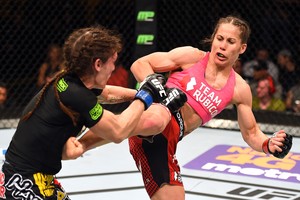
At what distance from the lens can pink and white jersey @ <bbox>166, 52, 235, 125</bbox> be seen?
2744 millimetres

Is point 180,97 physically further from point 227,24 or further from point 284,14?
point 284,14

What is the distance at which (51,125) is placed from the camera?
6.60 feet

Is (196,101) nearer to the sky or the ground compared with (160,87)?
nearer to the ground

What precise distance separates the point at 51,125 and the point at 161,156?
75 centimetres

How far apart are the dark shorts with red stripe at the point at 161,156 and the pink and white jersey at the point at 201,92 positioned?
120 mm

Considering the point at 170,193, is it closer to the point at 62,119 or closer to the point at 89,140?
the point at 89,140

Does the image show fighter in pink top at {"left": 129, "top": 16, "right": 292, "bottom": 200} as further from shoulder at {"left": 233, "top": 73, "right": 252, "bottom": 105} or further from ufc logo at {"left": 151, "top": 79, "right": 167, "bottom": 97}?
ufc logo at {"left": 151, "top": 79, "right": 167, "bottom": 97}

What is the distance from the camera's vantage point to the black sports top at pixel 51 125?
1.99 m

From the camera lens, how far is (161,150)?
2645 mm

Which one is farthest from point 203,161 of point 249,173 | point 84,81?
point 84,81

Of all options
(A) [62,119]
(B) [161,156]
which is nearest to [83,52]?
(A) [62,119]

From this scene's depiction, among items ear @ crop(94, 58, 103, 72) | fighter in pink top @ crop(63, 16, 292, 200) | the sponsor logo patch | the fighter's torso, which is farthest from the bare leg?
the sponsor logo patch

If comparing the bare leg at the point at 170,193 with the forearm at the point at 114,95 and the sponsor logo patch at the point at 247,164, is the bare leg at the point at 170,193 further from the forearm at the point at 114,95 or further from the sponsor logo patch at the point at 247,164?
the sponsor logo patch at the point at 247,164

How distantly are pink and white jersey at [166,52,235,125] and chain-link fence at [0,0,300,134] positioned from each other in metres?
2.89
